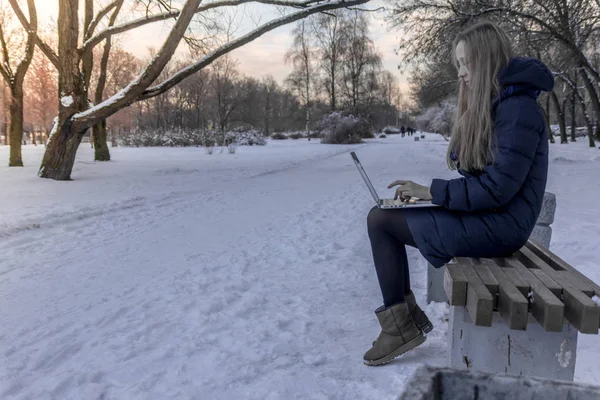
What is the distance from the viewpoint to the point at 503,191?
220 cm

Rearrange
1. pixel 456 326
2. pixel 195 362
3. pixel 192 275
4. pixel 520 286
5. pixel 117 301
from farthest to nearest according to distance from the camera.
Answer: pixel 192 275
pixel 117 301
pixel 195 362
pixel 456 326
pixel 520 286

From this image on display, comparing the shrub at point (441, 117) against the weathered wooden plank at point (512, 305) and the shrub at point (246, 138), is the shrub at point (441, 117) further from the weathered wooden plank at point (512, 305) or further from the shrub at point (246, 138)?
the weathered wooden plank at point (512, 305)

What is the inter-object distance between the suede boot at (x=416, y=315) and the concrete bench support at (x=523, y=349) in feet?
1.98

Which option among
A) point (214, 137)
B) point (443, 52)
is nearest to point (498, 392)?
point (443, 52)

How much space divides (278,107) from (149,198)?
224ft

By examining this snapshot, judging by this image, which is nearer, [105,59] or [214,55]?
[214,55]

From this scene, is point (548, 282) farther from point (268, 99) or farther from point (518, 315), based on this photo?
point (268, 99)

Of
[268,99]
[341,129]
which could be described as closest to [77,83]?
[341,129]

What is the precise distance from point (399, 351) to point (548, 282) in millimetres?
975

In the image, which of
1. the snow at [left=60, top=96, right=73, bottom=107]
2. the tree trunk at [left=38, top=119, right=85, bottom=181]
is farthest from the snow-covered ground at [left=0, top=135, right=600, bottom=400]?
the snow at [left=60, top=96, right=73, bottom=107]

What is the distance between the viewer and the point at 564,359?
2.05 m

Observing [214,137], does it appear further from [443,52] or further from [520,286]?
[520,286]

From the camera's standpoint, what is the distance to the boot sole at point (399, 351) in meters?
2.62

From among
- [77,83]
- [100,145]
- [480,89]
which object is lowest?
[480,89]
